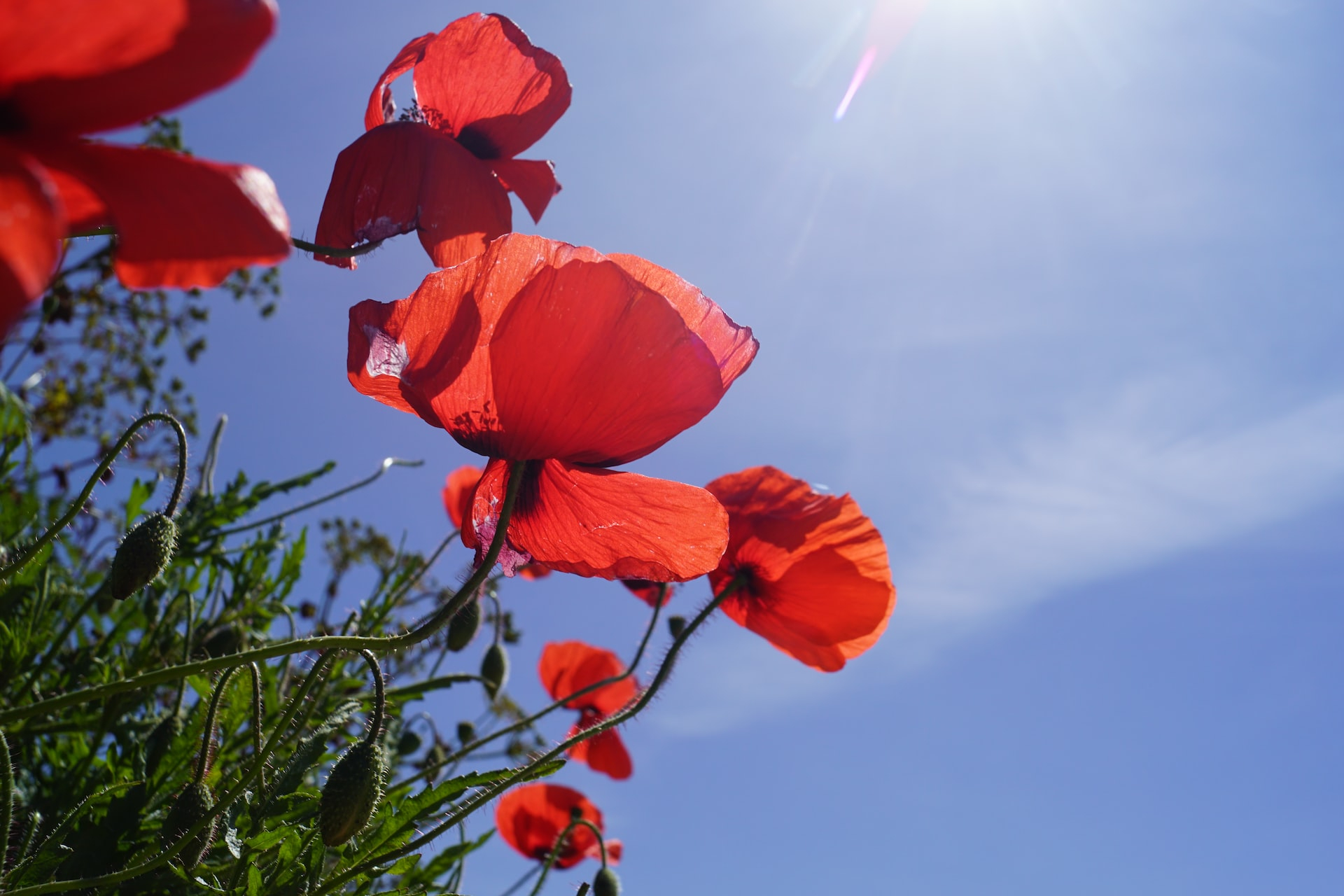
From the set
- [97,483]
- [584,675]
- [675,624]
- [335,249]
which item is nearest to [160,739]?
[97,483]

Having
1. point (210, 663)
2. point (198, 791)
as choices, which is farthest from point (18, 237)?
point (198, 791)

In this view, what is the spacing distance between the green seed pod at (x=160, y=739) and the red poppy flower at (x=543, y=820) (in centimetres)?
146

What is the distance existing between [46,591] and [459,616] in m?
0.67

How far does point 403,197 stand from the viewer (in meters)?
1.06

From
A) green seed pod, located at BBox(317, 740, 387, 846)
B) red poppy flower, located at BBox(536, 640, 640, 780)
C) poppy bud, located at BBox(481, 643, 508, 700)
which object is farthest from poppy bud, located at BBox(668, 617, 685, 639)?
green seed pod, located at BBox(317, 740, 387, 846)

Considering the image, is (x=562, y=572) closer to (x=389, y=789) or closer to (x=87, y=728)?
(x=389, y=789)

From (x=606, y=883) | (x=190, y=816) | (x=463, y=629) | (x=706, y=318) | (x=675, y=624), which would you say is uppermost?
(x=675, y=624)

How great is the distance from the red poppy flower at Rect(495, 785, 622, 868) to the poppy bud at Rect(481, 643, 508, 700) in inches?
25.7

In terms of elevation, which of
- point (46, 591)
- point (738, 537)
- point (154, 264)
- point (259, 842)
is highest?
point (738, 537)

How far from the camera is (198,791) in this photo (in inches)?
37.2

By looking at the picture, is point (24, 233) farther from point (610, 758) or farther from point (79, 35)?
point (610, 758)

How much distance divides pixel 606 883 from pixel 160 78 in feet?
5.78

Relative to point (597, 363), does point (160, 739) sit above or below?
below

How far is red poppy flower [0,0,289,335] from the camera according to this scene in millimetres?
402
